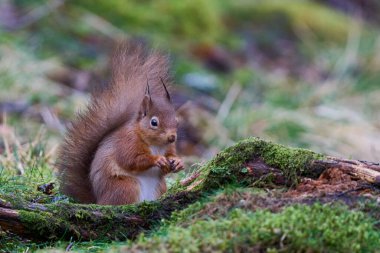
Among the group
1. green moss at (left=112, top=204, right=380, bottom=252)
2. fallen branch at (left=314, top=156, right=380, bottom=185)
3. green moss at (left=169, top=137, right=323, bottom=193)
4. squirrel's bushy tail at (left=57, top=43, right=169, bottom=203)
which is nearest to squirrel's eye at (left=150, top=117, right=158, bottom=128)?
squirrel's bushy tail at (left=57, top=43, right=169, bottom=203)

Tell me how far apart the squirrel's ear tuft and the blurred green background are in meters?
1.62

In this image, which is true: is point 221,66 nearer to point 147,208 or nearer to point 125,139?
point 125,139

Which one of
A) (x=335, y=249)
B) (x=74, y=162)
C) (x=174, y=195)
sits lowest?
(x=74, y=162)

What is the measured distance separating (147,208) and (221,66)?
26.8ft

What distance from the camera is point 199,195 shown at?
307cm

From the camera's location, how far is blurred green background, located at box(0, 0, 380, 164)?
7723 mm

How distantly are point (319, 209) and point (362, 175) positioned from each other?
35 centimetres

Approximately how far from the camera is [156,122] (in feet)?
12.2

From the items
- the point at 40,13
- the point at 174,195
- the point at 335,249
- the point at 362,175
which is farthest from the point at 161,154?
the point at 40,13

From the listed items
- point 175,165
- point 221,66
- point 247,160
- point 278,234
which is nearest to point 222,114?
point 221,66

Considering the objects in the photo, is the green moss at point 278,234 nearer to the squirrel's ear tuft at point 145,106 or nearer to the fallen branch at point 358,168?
the fallen branch at point 358,168

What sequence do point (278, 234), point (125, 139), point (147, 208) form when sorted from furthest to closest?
point (125, 139) < point (147, 208) < point (278, 234)

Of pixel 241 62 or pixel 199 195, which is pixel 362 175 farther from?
pixel 241 62

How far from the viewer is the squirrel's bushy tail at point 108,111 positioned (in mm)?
3756
